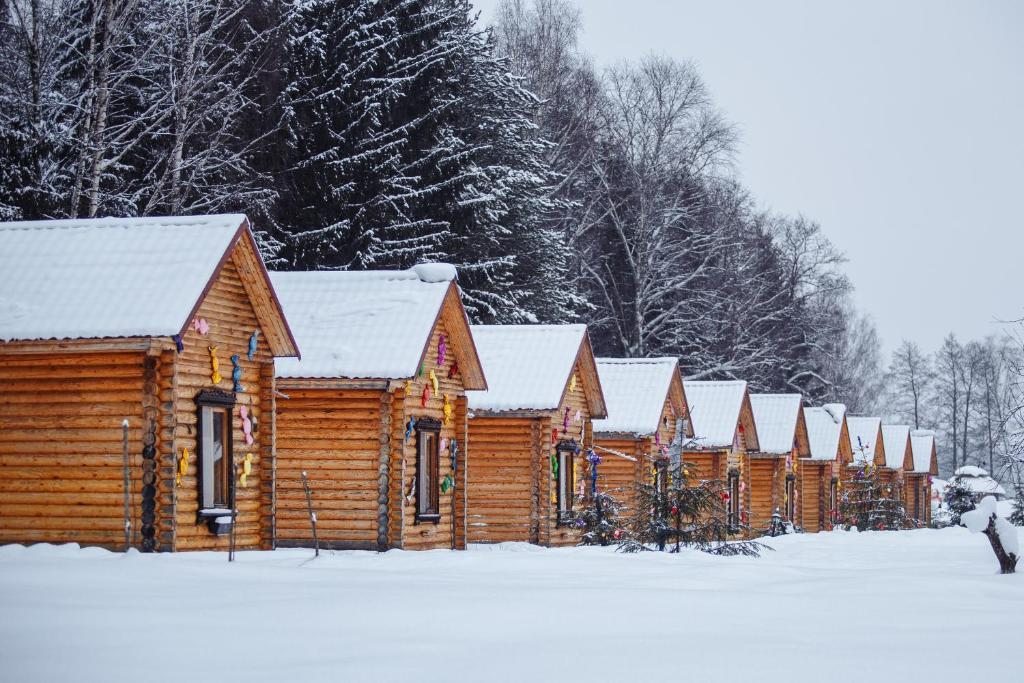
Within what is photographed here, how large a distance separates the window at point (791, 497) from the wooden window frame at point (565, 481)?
1997 cm

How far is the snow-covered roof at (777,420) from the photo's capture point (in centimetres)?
4703

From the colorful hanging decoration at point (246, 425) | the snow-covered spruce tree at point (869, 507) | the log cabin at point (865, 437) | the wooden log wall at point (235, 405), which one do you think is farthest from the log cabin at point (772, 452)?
the colorful hanging decoration at point (246, 425)

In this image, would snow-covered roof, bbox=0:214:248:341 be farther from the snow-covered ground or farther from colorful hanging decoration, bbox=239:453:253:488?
colorful hanging decoration, bbox=239:453:253:488

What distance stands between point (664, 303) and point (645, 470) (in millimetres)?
20835

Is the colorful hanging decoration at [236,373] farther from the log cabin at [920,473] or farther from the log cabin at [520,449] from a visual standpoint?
the log cabin at [920,473]

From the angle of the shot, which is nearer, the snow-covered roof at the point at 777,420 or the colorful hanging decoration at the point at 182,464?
the colorful hanging decoration at the point at 182,464

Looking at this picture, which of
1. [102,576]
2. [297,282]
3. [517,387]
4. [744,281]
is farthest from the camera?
[744,281]

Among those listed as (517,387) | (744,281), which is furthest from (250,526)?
(744,281)

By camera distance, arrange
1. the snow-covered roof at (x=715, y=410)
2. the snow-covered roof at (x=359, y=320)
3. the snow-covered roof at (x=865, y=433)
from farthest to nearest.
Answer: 1. the snow-covered roof at (x=865, y=433)
2. the snow-covered roof at (x=715, y=410)
3. the snow-covered roof at (x=359, y=320)

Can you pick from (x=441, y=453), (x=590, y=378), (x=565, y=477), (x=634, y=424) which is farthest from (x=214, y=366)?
(x=634, y=424)

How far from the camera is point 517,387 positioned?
29.1m

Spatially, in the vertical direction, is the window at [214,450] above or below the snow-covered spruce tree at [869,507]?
above

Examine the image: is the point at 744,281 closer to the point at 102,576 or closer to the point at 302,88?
the point at 302,88

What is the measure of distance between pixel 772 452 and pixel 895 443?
22427mm
